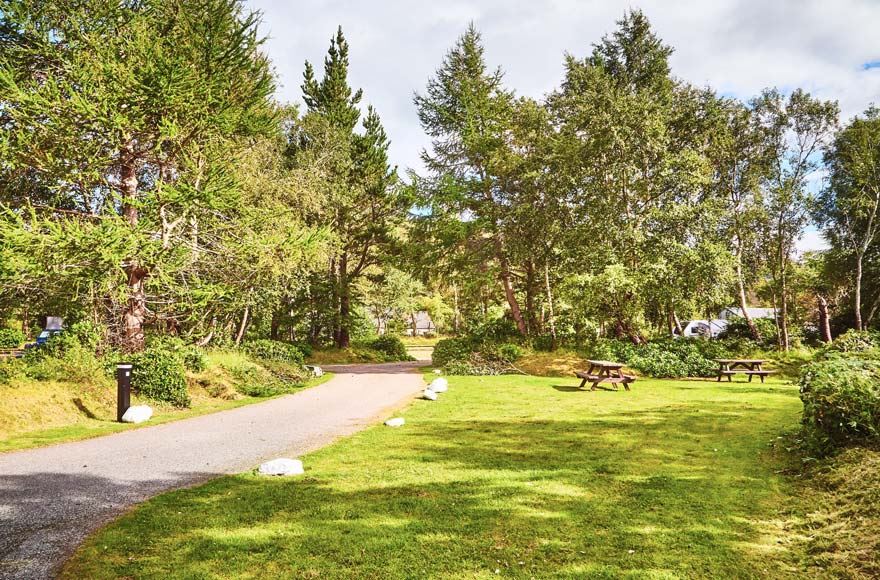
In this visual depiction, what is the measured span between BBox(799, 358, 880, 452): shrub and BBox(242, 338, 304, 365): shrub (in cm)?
1732

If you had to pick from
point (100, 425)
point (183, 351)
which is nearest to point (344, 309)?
point (183, 351)

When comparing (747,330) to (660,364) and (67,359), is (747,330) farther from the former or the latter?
(67,359)

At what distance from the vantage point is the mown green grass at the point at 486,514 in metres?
3.71

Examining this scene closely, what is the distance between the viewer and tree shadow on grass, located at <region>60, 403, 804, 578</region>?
3713mm

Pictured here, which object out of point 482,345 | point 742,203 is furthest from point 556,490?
point 742,203

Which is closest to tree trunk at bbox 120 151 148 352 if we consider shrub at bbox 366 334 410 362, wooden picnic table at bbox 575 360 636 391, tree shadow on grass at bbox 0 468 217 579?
tree shadow on grass at bbox 0 468 217 579

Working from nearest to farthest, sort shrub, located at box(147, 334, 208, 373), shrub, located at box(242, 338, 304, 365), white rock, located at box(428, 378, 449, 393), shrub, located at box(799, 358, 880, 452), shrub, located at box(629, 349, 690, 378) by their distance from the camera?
shrub, located at box(799, 358, 880, 452) → shrub, located at box(147, 334, 208, 373) → white rock, located at box(428, 378, 449, 393) → shrub, located at box(629, 349, 690, 378) → shrub, located at box(242, 338, 304, 365)

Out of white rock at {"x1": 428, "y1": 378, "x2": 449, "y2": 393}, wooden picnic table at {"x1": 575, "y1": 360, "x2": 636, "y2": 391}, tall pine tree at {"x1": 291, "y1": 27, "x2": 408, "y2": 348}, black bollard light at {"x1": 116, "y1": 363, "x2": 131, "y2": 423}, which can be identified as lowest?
white rock at {"x1": 428, "y1": 378, "x2": 449, "y2": 393}

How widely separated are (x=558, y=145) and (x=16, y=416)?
20132 millimetres

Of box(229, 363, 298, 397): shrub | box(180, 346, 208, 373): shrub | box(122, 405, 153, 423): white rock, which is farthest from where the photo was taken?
box(229, 363, 298, 397): shrub

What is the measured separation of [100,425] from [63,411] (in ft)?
3.57

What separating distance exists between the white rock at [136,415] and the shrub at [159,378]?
52.3 inches

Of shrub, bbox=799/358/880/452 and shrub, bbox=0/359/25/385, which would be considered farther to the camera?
shrub, bbox=0/359/25/385

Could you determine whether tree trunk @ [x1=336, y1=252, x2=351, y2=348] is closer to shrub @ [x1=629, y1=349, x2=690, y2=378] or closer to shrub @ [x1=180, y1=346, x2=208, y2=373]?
shrub @ [x1=180, y1=346, x2=208, y2=373]
